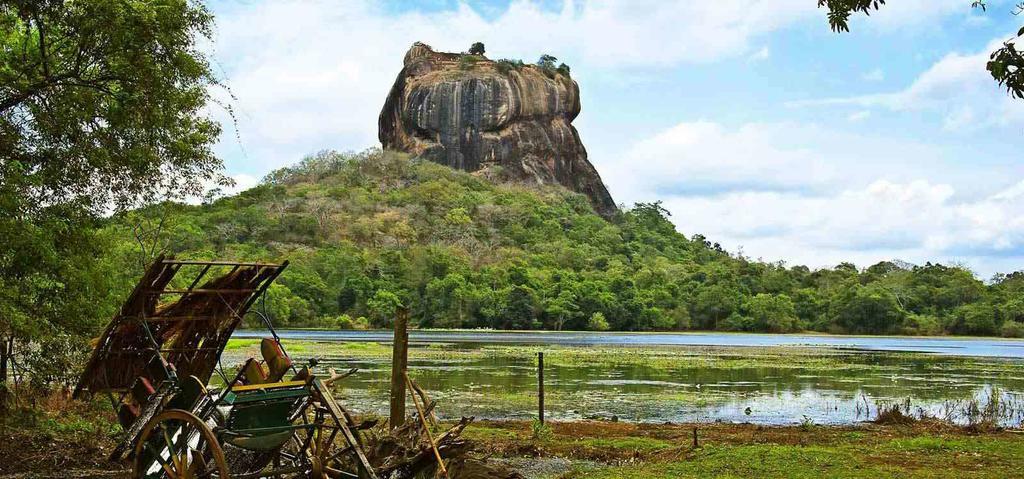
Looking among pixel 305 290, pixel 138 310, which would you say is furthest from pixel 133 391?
pixel 305 290

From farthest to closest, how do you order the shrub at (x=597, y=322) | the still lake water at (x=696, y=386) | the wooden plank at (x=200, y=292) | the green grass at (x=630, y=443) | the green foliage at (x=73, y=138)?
the shrub at (x=597, y=322), the still lake water at (x=696, y=386), the green grass at (x=630, y=443), the green foliage at (x=73, y=138), the wooden plank at (x=200, y=292)

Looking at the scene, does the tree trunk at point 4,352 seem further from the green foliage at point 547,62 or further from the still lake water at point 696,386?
the green foliage at point 547,62

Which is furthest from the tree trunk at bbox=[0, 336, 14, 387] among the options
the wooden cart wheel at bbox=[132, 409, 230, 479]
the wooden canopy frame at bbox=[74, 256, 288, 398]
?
the wooden cart wheel at bbox=[132, 409, 230, 479]

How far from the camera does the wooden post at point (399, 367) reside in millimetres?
13328

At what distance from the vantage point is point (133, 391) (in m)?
9.88

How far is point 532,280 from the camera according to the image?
101062 mm

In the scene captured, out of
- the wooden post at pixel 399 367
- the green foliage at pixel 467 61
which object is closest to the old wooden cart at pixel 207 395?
the wooden post at pixel 399 367

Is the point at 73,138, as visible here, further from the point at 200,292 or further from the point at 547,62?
the point at 547,62

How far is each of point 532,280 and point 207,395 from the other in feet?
305

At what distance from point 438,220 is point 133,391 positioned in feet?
394

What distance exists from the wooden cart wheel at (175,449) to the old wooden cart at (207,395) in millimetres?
10

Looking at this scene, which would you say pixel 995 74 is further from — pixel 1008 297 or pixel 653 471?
pixel 1008 297

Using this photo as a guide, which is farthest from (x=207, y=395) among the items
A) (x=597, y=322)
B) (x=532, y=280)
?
(x=532, y=280)

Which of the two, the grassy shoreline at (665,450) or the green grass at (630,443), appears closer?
the grassy shoreline at (665,450)
